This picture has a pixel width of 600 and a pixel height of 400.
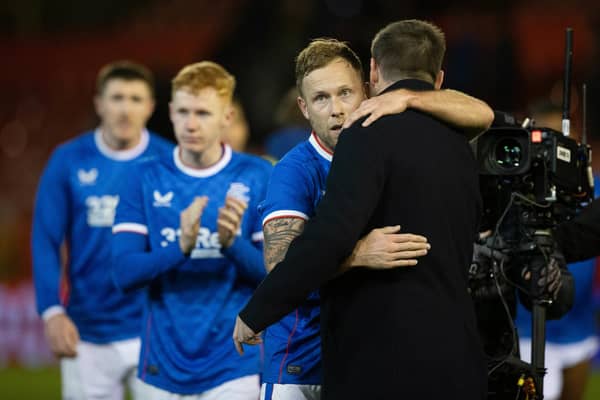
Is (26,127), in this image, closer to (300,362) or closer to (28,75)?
(28,75)

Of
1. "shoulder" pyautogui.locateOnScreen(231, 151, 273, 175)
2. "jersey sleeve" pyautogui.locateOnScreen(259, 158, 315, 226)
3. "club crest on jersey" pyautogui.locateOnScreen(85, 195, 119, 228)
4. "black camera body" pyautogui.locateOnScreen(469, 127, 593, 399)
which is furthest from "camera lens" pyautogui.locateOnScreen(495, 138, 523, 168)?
"club crest on jersey" pyautogui.locateOnScreen(85, 195, 119, 228)

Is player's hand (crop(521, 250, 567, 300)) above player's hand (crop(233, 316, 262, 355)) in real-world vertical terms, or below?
above

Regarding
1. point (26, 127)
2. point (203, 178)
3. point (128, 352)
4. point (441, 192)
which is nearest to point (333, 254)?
point (441, 192)

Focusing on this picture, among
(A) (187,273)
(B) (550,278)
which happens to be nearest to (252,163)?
(A) (187,273)

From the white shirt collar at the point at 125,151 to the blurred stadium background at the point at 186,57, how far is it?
12.7 feet

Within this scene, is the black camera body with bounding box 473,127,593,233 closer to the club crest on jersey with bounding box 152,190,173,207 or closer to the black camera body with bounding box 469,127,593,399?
the black camera body with bounding box 469,127,593,399

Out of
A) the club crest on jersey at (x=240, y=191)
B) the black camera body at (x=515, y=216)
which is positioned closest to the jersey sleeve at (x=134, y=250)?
the club crest on jersey at (x=240, y=191)

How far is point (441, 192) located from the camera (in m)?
3.45

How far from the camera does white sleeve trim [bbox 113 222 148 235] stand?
16.3 ft

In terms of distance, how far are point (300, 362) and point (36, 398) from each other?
19.6ft

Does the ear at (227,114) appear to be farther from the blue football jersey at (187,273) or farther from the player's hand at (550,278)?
the player's hand at (550,278)

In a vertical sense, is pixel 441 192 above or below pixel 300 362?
above

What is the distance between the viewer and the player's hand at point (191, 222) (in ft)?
14.9

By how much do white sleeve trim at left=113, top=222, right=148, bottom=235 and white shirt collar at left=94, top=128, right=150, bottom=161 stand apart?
1.37 m
